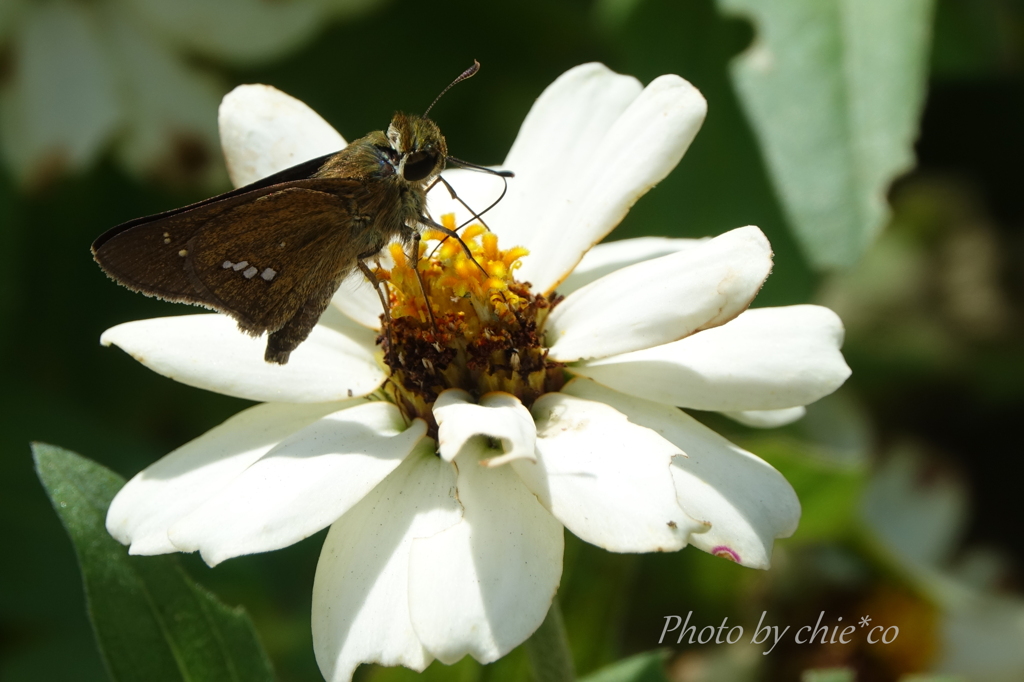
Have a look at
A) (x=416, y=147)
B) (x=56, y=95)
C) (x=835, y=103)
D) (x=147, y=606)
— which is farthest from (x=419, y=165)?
(x=56, y=95)

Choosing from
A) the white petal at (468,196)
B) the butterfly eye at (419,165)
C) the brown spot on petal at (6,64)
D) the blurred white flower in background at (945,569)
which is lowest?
the blurred white flower in background at (945,569)

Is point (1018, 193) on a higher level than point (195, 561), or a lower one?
lower

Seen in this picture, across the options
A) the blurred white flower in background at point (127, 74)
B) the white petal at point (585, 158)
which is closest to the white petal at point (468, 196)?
the white petal at point (585, 158)

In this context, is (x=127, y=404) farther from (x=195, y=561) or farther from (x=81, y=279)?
(x=195, y=561)

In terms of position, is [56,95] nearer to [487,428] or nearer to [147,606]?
[147,606]

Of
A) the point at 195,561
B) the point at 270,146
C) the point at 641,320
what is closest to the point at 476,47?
the point at 270,146

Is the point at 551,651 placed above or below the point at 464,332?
below

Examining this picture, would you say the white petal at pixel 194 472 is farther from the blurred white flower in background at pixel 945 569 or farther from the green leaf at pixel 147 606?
the blurred white flower in background at pixel 945 569
